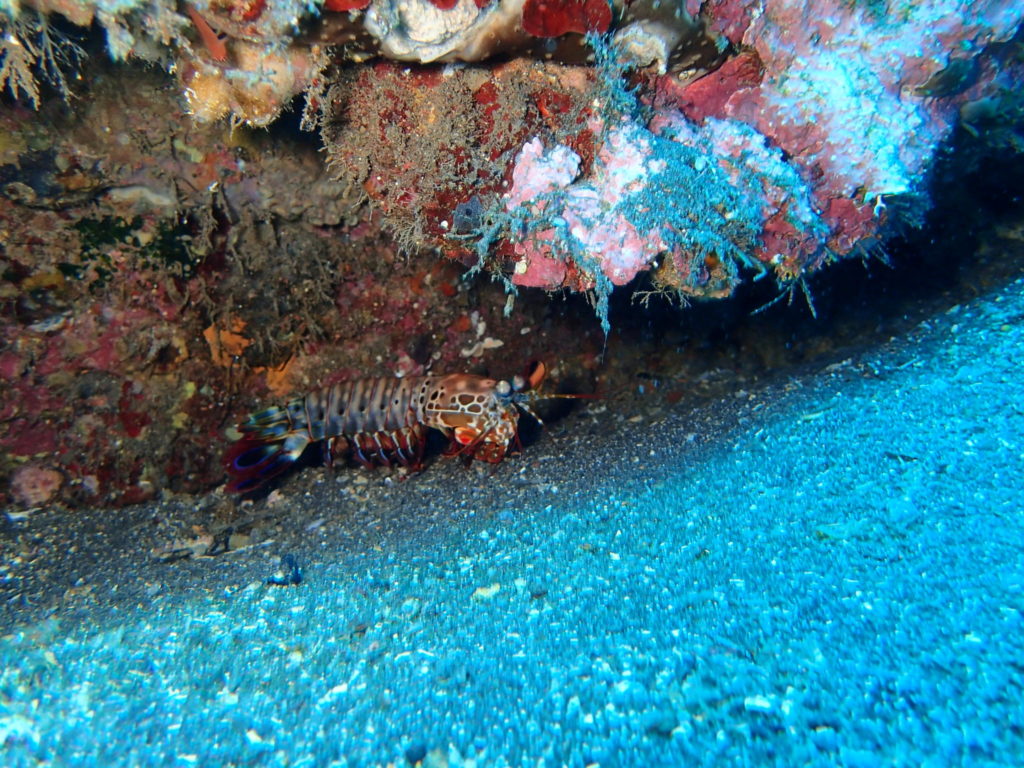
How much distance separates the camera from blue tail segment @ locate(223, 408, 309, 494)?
457cm

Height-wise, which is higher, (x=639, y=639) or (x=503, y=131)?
(x=503, y=131)

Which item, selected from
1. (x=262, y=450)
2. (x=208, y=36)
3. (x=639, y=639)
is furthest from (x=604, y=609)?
(x=262, y=450)

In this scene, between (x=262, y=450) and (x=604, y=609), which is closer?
(x=604, y=609)

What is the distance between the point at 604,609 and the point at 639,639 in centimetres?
25

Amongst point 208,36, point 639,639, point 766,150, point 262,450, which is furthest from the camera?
point 262,450

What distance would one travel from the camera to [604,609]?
7.46ft

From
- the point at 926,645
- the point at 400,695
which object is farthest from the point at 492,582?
the point at 926,645

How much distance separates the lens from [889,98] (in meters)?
2.59

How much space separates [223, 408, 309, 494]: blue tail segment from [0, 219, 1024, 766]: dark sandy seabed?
0.48 meters

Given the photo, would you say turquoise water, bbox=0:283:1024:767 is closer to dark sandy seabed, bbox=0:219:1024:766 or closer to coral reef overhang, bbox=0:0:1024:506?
dark sandy seabed, bbox=0:219:1024:766

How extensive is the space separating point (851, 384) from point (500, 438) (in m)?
2.96

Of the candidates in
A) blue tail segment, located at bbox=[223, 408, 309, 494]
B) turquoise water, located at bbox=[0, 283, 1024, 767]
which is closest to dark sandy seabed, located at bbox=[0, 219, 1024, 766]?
turquoise water, located at bbox=[0, 283, 1024, 767]

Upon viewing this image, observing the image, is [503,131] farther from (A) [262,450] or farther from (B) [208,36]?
(A) [262,450]

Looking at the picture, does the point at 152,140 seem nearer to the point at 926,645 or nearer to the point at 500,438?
the point at 500,438
